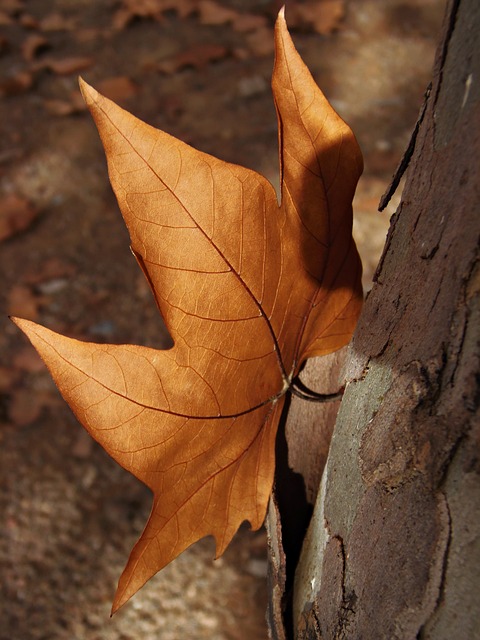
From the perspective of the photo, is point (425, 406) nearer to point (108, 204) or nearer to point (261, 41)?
point (108, 204)

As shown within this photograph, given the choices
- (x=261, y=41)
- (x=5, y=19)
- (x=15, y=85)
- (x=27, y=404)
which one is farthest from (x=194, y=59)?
(x=27, y=404)

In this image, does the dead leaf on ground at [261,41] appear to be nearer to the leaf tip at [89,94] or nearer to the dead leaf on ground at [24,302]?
the dead leaf on ground at [24,302]

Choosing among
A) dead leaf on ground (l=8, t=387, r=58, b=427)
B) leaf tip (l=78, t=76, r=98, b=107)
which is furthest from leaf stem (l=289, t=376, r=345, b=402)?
dead leaf on ground (l=8, t=387, r=58, b=427)

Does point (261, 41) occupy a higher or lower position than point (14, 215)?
higher

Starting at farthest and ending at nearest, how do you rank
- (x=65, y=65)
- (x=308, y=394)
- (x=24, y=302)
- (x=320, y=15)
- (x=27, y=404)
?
(x=320, y=15) < (x=65, y=65) < (x=24, y=302) < (x=27, y=404) < (x=308, y=394)

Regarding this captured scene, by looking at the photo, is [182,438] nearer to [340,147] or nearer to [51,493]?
[340,147]

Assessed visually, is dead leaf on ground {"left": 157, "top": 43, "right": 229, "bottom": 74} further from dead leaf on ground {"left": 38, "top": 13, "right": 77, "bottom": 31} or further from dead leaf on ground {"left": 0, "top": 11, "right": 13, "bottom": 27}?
dead leaf on ground {"left": 0, "top": 11, "right": 13, "bottom": 27}
